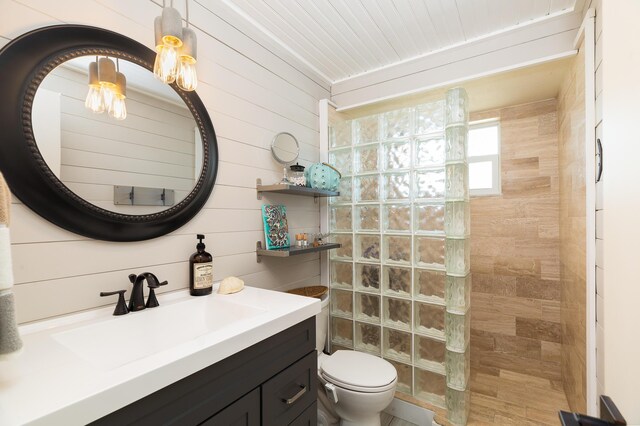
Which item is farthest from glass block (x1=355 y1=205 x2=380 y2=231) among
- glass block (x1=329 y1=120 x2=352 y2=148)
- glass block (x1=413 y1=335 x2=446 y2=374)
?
glass block (x1=413 y1=335 x2=446 y2=374)

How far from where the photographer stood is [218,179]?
59.2 inches

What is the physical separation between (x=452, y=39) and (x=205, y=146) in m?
1.74

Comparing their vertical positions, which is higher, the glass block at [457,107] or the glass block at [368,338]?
the glass block at [457,107]

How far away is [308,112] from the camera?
87.3 inches

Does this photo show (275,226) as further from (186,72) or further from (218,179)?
(186,72)

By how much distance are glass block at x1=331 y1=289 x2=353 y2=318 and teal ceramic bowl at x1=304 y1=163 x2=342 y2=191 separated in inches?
32.2

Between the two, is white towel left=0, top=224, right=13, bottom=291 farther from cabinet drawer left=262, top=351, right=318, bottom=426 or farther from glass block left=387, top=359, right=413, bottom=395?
glass block left=387, top=359, right=413, bottom=395

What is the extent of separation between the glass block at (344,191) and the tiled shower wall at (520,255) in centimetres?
121

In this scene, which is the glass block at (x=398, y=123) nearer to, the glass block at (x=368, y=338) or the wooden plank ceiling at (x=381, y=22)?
the wooden plank ceiling at (x=381, y=22)

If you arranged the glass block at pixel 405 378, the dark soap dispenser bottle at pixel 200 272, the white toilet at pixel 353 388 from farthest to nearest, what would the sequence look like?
the glass block at pixel 405 378 < the white toilet at pixel 353 388 < the dark soap dispenser bottle at pixel 200 272

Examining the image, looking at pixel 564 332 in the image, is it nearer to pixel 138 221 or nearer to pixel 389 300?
pixel 389 300

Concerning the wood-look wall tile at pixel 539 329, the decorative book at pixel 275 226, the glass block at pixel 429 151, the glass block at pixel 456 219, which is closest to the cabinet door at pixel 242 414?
the decorative book at pixel 275 226

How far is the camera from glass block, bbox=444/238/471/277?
168 centimetres

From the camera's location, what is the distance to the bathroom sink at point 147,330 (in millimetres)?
889
